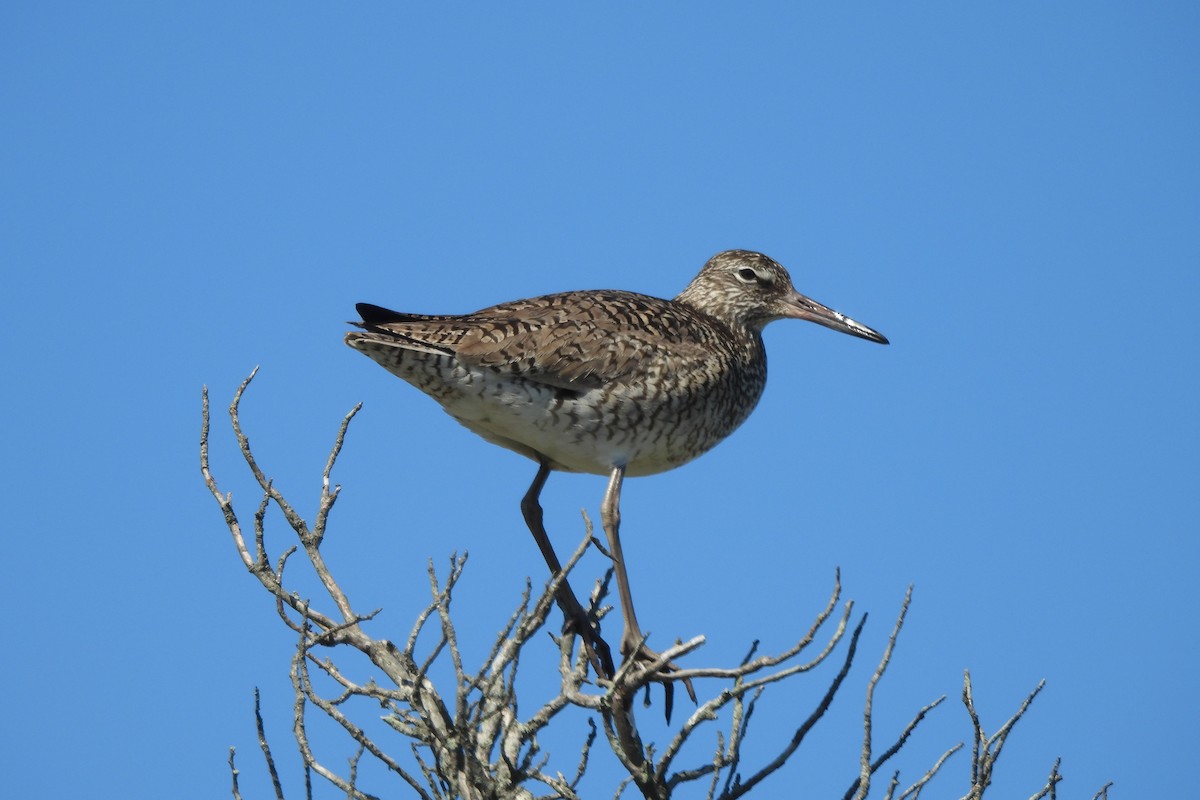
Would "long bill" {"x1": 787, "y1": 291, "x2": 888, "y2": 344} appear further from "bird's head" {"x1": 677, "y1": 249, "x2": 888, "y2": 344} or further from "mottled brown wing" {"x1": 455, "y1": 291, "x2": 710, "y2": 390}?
"mottled brown wing" {"x1": 455, "y1": 291, "x2": 710, "y2": 390}

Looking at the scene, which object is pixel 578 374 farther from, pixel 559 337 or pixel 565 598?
pixel 565 598

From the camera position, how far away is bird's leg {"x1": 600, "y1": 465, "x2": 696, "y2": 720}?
7.50 meters

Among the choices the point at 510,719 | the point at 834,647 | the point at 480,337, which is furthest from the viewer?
the point at 480,337

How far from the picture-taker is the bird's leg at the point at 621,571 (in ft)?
24.6

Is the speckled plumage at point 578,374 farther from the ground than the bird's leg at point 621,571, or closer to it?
farther from the ground

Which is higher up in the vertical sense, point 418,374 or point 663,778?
point 418,374

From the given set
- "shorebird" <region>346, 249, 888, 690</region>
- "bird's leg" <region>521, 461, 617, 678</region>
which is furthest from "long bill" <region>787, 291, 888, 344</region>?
"bird's leg" <region>521, 461, 617, 678</region>

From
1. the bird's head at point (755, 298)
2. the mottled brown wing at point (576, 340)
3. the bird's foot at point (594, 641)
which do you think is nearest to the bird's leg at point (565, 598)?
the bird's foot at point (594, 641)

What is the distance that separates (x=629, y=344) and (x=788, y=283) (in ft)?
7.77

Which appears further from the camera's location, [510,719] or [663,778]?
[663,778]

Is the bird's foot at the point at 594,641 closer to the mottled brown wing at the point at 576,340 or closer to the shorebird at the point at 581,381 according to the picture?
the shorebird at the point at 581,381

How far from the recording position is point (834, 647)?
489 cm

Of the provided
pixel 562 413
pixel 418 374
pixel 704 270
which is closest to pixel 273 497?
pixel 418 374

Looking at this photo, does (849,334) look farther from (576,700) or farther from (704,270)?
(576,700)
